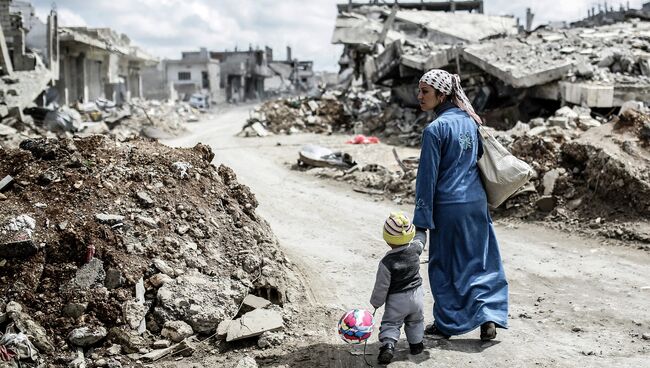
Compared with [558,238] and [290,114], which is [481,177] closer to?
[558,238]

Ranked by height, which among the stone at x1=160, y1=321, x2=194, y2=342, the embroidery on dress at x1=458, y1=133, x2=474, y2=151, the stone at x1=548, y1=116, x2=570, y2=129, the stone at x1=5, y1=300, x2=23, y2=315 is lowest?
the stone at x1=160, y1=321, x2=194, y2=342

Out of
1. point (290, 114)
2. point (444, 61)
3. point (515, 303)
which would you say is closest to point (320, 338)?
point (515, 303)

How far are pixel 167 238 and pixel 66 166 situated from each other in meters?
1.15

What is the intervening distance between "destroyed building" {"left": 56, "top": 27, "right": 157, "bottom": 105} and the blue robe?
84.9 ft

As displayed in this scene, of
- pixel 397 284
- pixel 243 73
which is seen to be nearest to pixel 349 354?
pixel 397 284

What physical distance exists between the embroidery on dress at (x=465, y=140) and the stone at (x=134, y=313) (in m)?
2.42

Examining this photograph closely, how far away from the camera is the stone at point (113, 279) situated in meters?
4.45

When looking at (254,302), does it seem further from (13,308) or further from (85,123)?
(85,123)

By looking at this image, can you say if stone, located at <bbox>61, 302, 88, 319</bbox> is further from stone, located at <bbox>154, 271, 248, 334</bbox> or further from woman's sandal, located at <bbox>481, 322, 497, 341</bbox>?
woman's sandal, located at <bbox>481, 322, 497, 341</bbox>

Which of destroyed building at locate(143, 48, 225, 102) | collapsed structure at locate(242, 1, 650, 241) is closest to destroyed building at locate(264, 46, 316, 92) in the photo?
destroyed building at locate(143, 48, 225, 102)

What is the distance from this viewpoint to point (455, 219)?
4.11 m

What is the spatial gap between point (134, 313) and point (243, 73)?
61939 mm

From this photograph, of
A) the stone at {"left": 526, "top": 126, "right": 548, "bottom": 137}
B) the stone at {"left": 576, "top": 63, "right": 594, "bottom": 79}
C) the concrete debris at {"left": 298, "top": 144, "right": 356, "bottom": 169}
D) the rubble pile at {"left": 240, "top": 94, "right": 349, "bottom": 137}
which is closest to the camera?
the stone at {"left": 526, "top": 126, "right": 548, "bottom": 137}

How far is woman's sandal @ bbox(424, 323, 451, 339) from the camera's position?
13.9 ft
